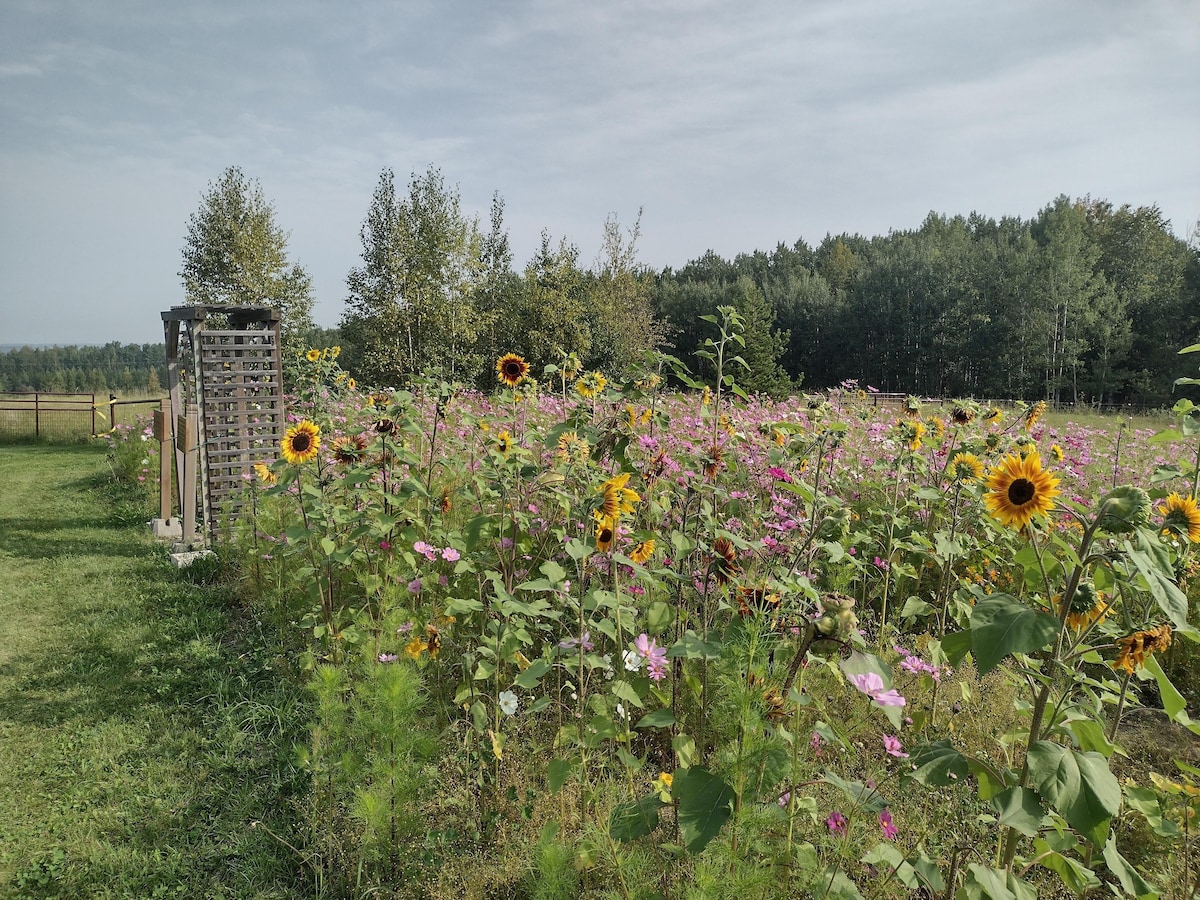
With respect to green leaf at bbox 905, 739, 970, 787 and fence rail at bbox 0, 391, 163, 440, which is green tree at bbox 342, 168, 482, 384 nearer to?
fence rail at bbox 0, 391, 163, 440

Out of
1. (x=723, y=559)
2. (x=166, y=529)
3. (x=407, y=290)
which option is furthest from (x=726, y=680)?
(x=407, y=290)

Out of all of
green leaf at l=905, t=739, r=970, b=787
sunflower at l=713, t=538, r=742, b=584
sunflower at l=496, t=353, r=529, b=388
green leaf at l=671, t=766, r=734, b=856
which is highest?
sunflower at l=496, t=353, r=529, b=388

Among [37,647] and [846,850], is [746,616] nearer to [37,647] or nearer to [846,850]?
[846,850]

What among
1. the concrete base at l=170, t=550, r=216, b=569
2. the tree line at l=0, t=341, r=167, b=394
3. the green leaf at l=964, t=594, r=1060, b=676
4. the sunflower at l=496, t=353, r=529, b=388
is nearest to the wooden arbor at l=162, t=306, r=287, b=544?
the concrete base at l=170, t=550, r=216, b=569

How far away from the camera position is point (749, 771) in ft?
4.27

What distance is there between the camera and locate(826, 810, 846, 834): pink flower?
155 centimetres

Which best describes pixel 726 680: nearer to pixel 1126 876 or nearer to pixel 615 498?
pixel 615 498

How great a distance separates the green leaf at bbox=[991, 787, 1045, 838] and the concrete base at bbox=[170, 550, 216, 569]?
186 inches

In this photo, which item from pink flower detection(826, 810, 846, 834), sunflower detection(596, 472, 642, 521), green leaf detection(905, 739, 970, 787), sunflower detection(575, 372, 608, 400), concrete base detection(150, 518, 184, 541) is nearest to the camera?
green leaf detection(905, 739, 970, 787)

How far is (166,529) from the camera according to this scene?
5508mm

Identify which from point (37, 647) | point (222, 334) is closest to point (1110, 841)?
point (37, 647)

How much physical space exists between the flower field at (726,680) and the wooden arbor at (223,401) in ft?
6.20

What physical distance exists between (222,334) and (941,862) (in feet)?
17.1

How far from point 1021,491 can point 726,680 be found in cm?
65
